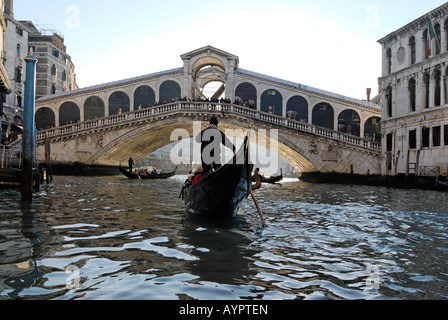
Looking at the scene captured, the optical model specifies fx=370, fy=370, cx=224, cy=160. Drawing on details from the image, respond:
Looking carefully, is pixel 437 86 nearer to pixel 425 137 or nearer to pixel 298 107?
pixel 425 137

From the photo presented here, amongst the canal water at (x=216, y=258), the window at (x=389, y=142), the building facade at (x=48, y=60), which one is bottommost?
the canal water at (x=216, y=258)

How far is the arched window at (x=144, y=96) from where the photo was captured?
27.7m

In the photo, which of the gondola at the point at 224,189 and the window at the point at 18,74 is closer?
the gondola at the point at 224,189

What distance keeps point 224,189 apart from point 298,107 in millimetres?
22280

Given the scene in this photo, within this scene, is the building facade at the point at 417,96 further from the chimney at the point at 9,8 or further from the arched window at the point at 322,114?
the chimney at the point at 9,8

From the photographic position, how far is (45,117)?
2873cm

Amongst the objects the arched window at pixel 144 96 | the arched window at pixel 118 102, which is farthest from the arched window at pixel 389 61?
the arched window at pixel 118 102

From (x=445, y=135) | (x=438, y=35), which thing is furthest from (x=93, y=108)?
(x=445, y=135)

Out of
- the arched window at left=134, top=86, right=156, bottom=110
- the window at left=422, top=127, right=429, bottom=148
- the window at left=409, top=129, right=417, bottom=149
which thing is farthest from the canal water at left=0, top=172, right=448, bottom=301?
the arched window at left=134, top=86, right=156, bottom=110

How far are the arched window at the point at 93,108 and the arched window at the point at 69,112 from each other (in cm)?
75

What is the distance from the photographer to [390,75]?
21.7m

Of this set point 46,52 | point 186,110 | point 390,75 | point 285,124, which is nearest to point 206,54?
point 186,110

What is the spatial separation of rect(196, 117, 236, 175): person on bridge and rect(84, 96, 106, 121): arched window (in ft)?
77.6
